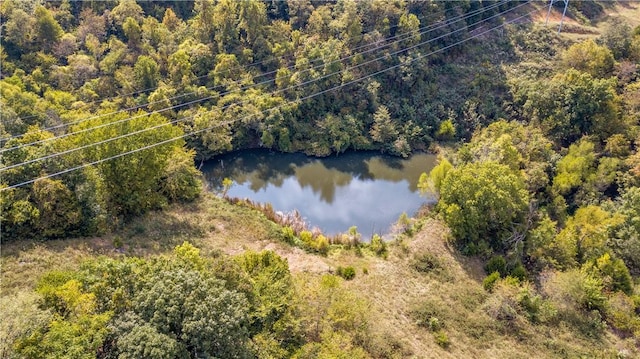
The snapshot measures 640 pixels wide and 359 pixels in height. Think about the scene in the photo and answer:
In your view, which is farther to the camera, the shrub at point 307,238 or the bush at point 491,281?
the shrub at point 307,238

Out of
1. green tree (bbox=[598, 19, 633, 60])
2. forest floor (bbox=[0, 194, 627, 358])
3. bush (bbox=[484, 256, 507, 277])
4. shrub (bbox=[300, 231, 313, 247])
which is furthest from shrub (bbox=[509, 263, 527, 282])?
green tree (bbox=[598, 19, 633, 60])

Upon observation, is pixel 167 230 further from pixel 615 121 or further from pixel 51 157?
pixel 615 121

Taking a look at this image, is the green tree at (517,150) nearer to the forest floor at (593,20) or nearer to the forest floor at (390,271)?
the forest floor at (390,271)

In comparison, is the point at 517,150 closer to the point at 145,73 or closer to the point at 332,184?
the point at 332,184

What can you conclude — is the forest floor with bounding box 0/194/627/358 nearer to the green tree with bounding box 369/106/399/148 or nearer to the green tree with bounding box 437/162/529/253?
the green tree with bounding box 437/162/529/253

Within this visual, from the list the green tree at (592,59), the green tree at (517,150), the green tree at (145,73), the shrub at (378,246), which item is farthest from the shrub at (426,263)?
the green tree at (145,73)

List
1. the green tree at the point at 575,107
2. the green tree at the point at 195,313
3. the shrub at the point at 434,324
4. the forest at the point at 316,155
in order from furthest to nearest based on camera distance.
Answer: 1. the green tree at the point at 575,107
2. the shrub at the point at 434,324
3. the forest at the point at 316,155
4. the green tree at the point at 195,313

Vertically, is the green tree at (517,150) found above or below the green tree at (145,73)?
below
